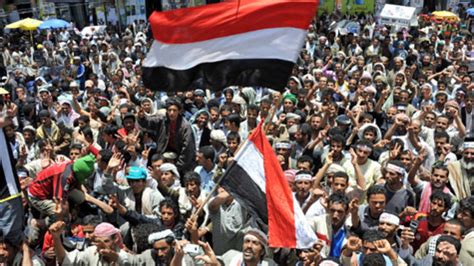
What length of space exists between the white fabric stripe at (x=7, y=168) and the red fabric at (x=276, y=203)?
2.11 meters

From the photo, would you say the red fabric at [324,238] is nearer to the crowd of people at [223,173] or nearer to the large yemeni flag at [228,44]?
the crowd of people at [223,173]

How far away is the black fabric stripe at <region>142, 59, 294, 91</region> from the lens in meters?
4.31

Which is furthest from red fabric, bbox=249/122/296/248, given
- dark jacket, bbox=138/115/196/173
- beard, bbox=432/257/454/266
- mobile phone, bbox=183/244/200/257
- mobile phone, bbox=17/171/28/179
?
mobile phone, bbox=17/171/28/179

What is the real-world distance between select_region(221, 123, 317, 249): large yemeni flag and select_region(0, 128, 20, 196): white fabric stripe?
73.9 inches

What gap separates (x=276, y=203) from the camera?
4070mm

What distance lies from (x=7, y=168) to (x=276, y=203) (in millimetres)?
2326

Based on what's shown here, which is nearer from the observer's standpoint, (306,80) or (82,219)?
(82,219)

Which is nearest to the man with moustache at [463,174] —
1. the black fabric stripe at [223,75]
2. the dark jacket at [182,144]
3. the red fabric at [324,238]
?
the red fabric at [324,238]

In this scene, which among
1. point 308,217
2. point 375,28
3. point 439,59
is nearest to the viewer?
point 308,217

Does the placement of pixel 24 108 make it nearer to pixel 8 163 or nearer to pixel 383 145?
pixel 8 163

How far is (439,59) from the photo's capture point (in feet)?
42.8

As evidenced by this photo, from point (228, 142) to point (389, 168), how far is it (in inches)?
82.5

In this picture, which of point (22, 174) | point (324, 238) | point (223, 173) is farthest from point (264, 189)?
point (22, 174)

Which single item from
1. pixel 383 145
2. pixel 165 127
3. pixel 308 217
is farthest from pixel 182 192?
pixel 383 145
